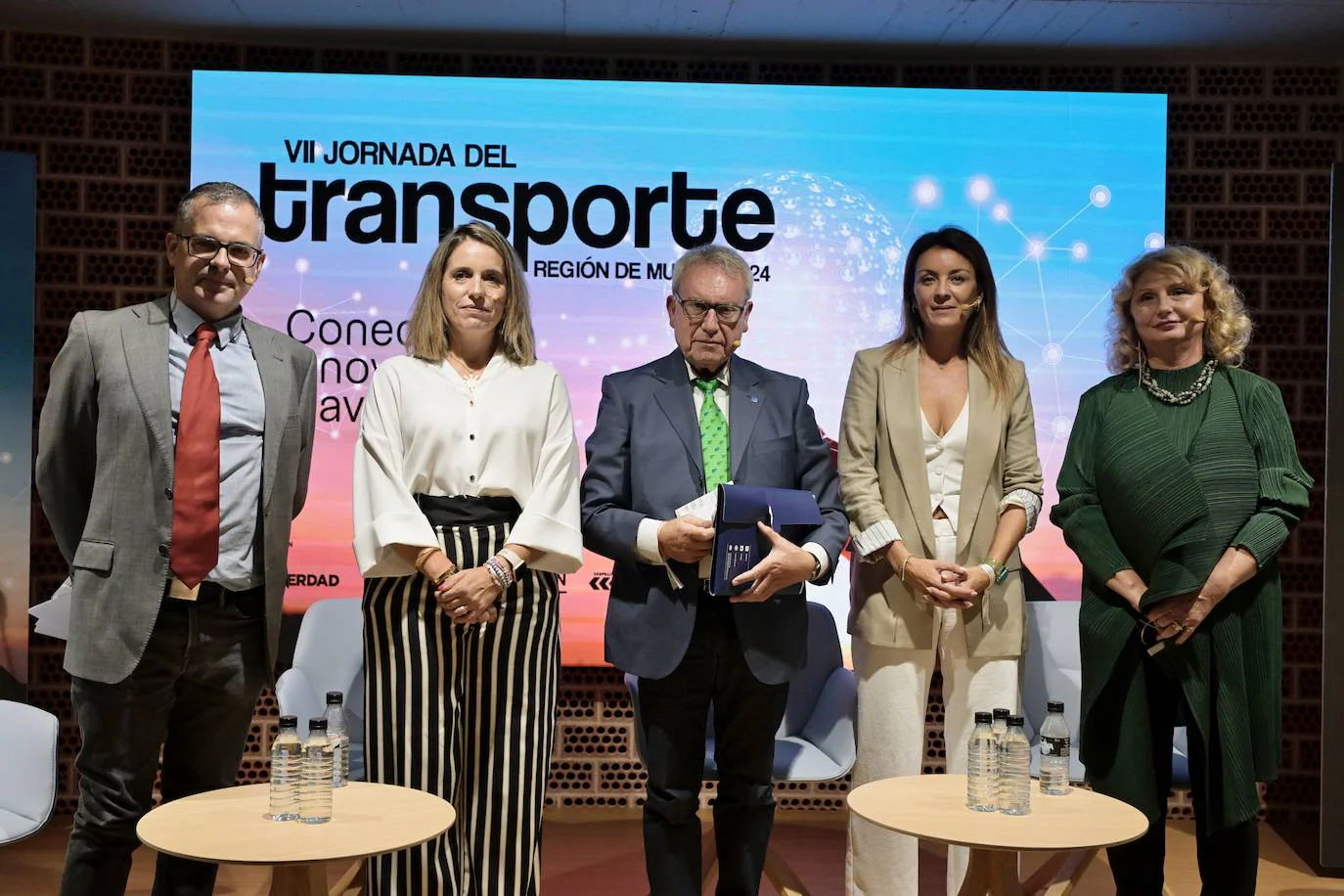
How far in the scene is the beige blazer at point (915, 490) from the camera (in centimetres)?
359

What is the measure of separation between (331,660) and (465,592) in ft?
5.15

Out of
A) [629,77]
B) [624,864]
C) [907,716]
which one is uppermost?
[629,77]

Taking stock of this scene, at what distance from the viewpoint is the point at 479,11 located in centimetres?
498

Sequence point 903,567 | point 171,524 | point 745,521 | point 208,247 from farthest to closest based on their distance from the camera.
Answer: point 903,567
point 745,521
point 208,247
point 171,524

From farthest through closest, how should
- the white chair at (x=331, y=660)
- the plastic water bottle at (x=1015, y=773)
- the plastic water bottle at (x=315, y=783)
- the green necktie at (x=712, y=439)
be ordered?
1. the white chair at (x=331, y=660)
2. the green necktie at (x=712, y=439)
3. the plastic water bottle at (x=1015, y=773)
4. the plastic water bottle at (x=315, y=783)

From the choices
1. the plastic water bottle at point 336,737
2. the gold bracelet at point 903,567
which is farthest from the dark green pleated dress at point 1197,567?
the plastic water bottle at point 336,737

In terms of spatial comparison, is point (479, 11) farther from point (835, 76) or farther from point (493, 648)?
point (493, 648)

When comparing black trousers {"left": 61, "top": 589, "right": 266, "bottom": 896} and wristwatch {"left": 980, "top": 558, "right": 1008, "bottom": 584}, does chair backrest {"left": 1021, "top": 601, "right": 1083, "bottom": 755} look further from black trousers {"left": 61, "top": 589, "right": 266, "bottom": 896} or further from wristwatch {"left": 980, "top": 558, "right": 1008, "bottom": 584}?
black trousers {"left": 61, "top": 589, "right": 266, "bottom": 896}

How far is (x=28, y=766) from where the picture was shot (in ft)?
A: 11.2

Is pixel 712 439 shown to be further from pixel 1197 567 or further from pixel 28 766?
pixel 28 766

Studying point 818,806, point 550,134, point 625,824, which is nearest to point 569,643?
point 625,824

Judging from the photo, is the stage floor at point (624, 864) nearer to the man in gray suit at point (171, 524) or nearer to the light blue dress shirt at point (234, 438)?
the man in gray suit at point (171, 524)

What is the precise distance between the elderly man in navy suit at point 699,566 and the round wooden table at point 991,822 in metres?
0.45

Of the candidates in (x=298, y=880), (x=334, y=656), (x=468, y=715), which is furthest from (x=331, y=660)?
(x=298, y=880)
